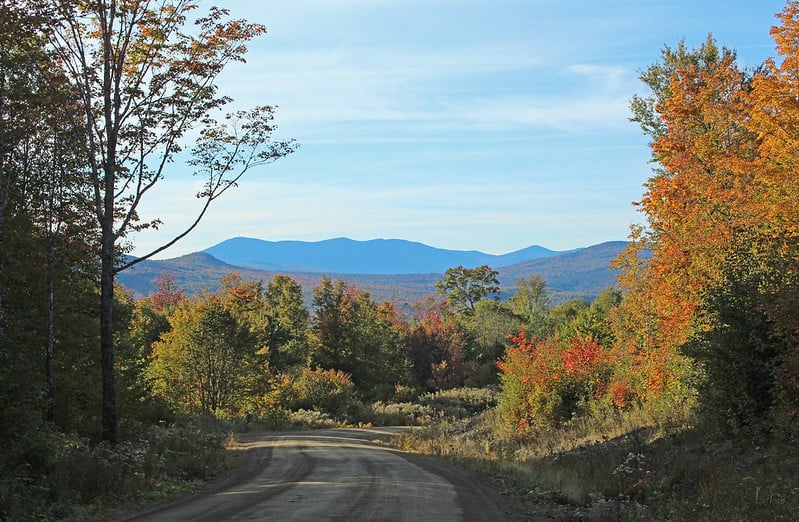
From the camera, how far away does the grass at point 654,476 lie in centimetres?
1086

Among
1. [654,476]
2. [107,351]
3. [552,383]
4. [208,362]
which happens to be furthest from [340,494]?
[208,362]

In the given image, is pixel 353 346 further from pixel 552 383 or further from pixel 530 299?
pixel 530 299

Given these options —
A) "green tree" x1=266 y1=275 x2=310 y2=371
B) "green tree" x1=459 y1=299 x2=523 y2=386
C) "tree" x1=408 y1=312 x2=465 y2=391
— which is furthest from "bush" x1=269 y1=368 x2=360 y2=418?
"green tree" x1=459 y1=299 x2=523 y2=386

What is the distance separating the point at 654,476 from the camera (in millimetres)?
13484

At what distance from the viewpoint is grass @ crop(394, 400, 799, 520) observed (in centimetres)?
1086

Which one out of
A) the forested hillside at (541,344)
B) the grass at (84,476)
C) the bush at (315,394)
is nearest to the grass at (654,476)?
the forested hillside at (541,344)

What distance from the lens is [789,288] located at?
14234 millimetres

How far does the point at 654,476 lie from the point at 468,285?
117 metres

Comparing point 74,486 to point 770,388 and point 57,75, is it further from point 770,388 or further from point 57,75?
point 770,388

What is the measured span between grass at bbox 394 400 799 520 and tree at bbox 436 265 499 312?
350ft

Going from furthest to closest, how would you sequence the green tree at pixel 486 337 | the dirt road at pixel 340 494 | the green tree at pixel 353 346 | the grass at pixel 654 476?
1. the green tree at pixel 486 337
2. the green tree at pixel 353 346
3. the dirt road at pixel 340 494
4. the grass at pixel 654 476

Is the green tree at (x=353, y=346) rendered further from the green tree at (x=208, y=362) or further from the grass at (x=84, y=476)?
the grass at (x=84, y=476)

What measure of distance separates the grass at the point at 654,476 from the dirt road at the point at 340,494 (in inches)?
44.2

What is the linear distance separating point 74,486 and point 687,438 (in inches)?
579
